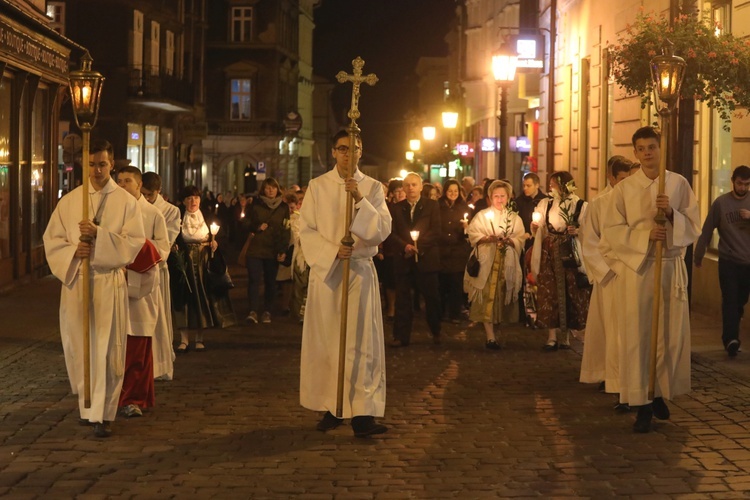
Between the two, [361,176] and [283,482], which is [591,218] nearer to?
[361,176]

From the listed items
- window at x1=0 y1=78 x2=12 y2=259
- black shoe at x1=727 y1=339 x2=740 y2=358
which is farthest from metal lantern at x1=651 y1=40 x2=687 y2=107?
window at x1=0 y1=78 x2=12 y2=259

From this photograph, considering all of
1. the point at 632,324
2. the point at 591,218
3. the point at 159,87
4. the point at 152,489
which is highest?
the point at 159,87

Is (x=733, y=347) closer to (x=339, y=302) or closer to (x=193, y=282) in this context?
(x=339, y=302)

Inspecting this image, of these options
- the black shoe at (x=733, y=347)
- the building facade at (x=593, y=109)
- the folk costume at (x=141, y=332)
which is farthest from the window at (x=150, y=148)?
the folk costume at (x=141, y=332)

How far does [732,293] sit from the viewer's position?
44.0ft

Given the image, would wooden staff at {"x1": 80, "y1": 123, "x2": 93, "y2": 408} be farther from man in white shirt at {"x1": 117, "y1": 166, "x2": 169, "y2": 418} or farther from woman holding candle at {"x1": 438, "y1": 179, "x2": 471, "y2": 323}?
woman holding candle at {"x1": 438, "y1": 179, "x2": 471, "y2": 323}

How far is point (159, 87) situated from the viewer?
4525 centimetres

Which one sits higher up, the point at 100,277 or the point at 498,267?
the point at 100,277

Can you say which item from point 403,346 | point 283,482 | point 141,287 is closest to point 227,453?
point 283,482

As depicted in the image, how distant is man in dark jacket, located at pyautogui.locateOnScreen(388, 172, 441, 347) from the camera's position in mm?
14930

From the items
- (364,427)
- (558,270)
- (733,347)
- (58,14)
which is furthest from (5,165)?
(58,14)

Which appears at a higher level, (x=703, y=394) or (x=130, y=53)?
(x=130, y=53)

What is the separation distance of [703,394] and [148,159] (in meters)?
38.6

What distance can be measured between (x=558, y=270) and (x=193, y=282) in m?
3.88
